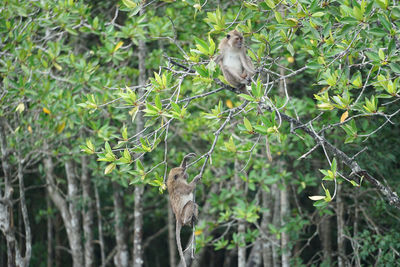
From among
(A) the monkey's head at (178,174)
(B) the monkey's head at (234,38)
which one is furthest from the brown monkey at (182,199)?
(B) the monkey's head at (234,38)

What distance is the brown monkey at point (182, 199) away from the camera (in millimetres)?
3570

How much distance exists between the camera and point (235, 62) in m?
3.78

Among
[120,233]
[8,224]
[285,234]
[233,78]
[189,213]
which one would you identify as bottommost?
[120,233]

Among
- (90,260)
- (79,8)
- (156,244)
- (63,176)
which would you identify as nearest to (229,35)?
(79,8)

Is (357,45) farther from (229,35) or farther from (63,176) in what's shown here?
(63,176)

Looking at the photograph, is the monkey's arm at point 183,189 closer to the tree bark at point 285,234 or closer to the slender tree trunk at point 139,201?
the tree bark at point 285,234

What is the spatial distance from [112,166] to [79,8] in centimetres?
256

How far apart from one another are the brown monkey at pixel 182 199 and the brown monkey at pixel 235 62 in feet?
2.10

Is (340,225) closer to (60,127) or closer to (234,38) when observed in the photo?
(234,38)

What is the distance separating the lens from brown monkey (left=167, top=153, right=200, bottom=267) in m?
3.57

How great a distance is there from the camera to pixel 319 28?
3.78 meters

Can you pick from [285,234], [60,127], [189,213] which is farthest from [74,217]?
[189,213]

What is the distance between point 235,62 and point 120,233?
4657 millimetres

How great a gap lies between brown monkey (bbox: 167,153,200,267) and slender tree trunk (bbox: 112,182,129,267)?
13.0 feet
